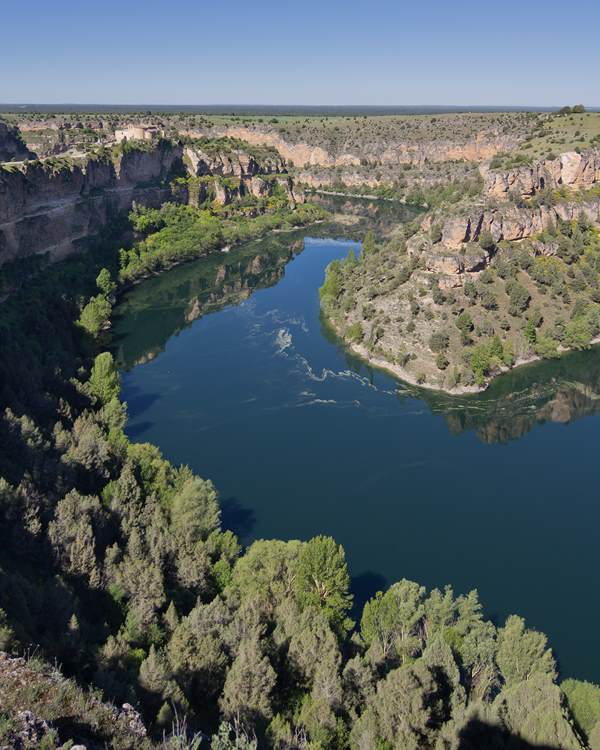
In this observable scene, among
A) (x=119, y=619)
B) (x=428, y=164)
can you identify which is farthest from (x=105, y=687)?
(x=428, y=164)

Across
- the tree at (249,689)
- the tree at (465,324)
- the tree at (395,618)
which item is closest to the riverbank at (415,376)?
the tree at (465,324)

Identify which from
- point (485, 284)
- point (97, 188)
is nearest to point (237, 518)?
point (485, 284)

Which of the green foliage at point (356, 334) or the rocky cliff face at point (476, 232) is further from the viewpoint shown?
the rocky cliff face at point (476, 232)

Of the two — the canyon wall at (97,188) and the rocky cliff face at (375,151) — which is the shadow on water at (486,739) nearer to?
the canyon wall at (97,188)

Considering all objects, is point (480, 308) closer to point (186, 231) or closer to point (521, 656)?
point (521, 656)

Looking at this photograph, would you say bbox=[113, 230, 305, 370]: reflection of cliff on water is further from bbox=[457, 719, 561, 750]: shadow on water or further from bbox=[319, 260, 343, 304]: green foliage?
bbox=[457, 719, 561, 750]: shadow on water

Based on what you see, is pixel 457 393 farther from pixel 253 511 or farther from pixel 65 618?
pixel 65 618
